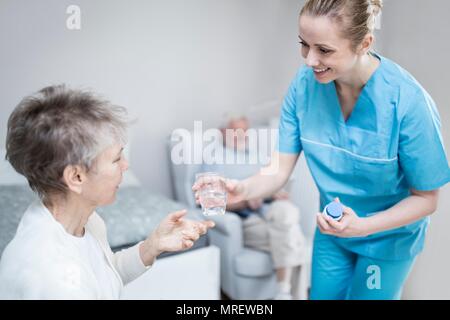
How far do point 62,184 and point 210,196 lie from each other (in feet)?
0.99

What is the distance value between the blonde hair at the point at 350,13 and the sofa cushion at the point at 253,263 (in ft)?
3.98

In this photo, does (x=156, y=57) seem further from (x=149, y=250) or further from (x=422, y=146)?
(x=422, y=146)

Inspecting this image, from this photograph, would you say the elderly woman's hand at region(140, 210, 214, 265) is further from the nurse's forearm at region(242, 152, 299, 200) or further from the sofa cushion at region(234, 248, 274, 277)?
the sofa cushion at region(234, 248, 274, 277)

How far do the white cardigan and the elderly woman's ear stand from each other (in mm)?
57

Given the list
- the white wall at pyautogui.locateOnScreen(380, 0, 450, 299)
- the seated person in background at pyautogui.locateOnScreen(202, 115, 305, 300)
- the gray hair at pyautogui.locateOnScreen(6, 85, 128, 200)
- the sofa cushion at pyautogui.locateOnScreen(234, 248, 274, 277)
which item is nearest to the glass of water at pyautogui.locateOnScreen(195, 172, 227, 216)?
the gray hair at pyautogui.locateOnScreen(6, 85, 128, 200)

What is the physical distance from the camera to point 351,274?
3.74ft

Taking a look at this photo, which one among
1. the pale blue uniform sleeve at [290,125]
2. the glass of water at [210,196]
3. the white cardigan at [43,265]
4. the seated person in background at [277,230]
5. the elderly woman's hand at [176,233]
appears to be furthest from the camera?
the seated person in background at [277,230]

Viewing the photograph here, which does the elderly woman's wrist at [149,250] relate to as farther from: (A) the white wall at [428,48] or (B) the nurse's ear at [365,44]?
(A) the white wall at [428,48]

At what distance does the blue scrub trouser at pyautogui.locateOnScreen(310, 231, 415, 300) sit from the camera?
42.6 inches

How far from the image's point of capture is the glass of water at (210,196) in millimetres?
865

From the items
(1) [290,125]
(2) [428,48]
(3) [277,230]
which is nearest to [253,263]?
(3) [277,230]

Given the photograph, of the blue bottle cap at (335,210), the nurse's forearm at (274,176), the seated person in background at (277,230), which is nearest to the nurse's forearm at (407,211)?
the blue bottle cap at (335,210)

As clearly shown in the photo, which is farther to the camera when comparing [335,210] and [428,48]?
[428,48]
